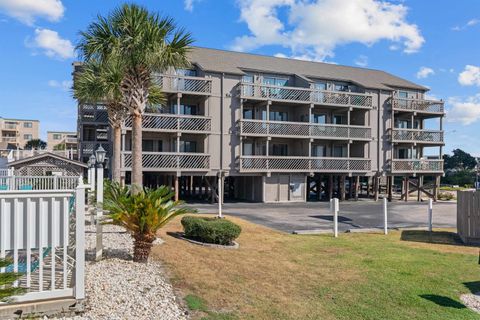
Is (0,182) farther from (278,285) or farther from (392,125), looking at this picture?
(392,125)

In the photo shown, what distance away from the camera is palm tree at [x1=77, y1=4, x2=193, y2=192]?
41.0ft

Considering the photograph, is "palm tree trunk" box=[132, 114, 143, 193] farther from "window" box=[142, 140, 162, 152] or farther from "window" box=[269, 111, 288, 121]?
"window" box=[269, 111, 288, 121]

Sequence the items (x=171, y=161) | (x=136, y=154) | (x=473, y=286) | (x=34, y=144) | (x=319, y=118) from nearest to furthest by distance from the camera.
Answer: (x=473, y=286) < (x=136, y=154) < (x=171, y=161) < (x=319, y=118) < (x=34, y=144)

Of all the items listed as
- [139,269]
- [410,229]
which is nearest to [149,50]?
[139,269]

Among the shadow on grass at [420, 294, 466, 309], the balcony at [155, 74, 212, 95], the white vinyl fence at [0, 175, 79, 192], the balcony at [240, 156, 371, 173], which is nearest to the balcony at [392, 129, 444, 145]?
the balcony at [240, 156, 371, 173]

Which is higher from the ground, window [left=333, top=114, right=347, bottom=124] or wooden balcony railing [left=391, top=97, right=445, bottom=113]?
wooden balcony railing [left=391, top=97, right=445, bottom=113]

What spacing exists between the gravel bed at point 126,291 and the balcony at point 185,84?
69.9 feet

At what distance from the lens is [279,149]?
34188 mm

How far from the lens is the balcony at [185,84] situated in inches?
1125

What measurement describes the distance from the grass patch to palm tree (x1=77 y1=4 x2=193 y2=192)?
446 centimetres

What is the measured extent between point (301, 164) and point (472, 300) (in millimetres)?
24870

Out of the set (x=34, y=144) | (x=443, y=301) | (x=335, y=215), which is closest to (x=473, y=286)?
(x=443, y=301)

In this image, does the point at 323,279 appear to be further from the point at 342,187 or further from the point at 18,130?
the point at 18,130

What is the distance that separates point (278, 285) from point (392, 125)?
33.1 m
